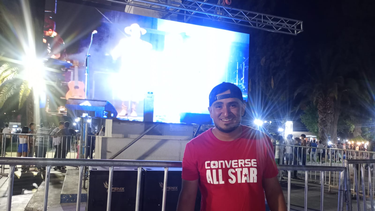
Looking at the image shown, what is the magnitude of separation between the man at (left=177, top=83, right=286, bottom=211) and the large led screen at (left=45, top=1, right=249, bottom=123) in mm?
10827

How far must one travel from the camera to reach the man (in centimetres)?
201

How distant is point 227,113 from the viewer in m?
2.17

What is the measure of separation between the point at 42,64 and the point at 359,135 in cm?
3414

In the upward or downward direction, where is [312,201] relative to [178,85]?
downward

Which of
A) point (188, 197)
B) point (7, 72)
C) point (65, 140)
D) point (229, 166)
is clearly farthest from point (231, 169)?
point (7, 72)

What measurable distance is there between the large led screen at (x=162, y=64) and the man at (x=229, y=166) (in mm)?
10827

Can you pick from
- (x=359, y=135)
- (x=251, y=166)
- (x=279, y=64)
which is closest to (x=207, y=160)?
(x=251, y=166)

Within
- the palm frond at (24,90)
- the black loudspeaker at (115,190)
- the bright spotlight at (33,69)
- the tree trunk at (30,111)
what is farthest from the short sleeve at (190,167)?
the palm frond at (24,90)

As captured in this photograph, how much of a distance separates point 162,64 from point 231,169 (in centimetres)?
1166

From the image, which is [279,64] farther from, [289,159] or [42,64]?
[42,64]

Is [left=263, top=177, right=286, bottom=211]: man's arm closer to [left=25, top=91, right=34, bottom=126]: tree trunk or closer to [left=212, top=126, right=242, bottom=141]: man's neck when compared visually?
[left=212, top=126, right=242, bottom=141]: man's neck

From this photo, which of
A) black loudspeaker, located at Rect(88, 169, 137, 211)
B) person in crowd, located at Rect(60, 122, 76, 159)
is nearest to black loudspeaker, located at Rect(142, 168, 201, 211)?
black loudspeaker, located at Rect(88, 169, 137, 211)

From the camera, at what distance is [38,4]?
18.2 m

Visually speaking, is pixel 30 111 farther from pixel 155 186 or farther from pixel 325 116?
pixel 325 116
